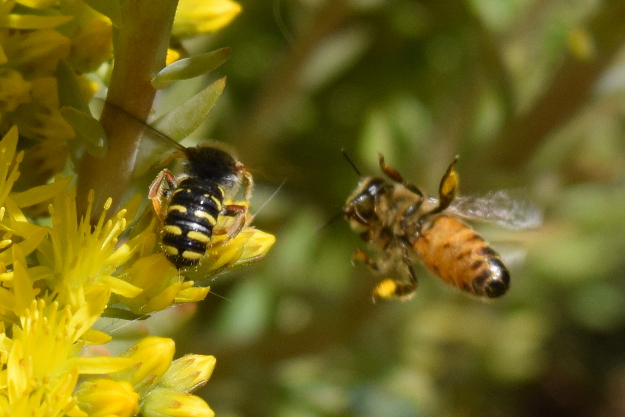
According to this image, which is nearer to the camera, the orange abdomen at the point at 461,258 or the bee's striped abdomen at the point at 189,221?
the bee's striped abdomen at the point at 189,221

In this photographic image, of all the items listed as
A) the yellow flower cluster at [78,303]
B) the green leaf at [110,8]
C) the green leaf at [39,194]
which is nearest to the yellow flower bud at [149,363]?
the yellow flower cluster at [78,303]

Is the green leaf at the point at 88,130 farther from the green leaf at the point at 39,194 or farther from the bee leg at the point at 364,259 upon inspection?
the bee leg at the point at 364,259

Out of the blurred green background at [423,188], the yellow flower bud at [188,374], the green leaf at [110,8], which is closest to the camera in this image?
the green leaf at [110,8]

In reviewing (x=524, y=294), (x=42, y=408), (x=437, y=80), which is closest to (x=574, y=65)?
(x=437, y=80)

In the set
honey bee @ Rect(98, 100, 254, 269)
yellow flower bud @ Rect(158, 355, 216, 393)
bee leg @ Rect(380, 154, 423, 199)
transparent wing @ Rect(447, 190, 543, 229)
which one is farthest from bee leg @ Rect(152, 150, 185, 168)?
transparent wing @ Rect(447, 190, 543, 229)

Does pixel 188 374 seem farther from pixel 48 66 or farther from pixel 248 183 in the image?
pixel 48 66

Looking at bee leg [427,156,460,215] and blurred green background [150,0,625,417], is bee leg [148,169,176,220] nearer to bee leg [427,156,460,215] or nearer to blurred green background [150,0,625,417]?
bee leg [427,156,460,215]
